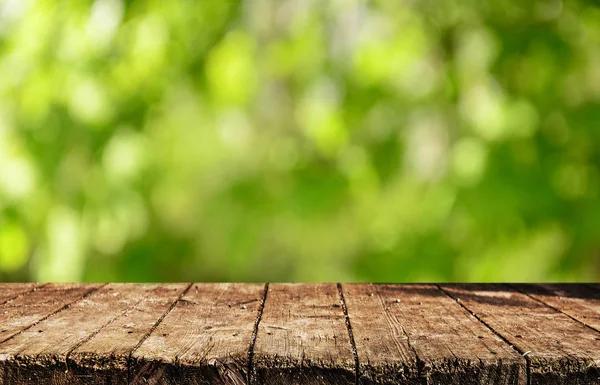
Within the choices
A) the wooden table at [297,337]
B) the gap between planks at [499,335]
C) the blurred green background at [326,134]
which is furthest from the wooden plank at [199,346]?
the blurred green background at [326,134]

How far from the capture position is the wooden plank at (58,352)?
883 mm

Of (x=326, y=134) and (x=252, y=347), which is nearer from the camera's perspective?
(x=252, y=347)

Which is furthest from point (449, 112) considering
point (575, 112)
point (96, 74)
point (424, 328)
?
point (424, 328)

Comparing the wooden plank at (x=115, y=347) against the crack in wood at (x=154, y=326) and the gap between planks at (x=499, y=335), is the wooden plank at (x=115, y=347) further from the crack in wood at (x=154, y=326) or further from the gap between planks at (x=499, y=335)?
the gap between planks at (x=499, y=335)

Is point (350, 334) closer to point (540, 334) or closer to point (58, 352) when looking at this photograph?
point (540, 334)

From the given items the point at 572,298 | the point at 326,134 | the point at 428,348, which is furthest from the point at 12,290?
the point at 326,134

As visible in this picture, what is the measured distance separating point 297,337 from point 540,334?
0.99ft

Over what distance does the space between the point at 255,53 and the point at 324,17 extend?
274mm

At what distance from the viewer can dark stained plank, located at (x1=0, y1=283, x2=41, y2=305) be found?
4.37 ft

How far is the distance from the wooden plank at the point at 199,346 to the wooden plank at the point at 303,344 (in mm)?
21

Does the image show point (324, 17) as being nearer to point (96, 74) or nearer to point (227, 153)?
point (227, 153)

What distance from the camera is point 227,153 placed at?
9.95 ft

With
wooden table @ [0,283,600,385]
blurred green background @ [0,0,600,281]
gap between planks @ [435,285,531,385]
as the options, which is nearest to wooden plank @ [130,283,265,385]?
wooden table @ [0,283,600,385]

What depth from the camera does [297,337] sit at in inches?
38.6
